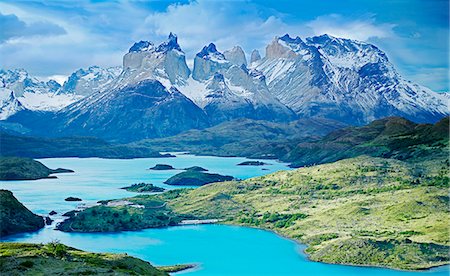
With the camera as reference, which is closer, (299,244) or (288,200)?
(299,244)

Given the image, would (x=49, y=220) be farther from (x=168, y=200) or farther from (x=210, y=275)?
(x=210, y=275)

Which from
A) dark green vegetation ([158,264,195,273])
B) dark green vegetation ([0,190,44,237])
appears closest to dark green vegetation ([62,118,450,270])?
dark green vegetation ([158,264,195,273])

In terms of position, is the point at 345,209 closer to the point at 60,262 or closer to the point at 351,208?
the point at 351,208

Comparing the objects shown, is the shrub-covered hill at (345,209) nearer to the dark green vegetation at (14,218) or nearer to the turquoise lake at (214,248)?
the turquoise lake at (214,248)

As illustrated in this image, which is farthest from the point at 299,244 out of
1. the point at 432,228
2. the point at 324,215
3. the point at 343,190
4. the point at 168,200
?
the point at 168,200

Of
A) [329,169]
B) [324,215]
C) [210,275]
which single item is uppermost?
[329,169]

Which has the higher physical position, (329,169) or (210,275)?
(329,169)

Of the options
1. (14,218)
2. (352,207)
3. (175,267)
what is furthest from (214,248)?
(14,218)
